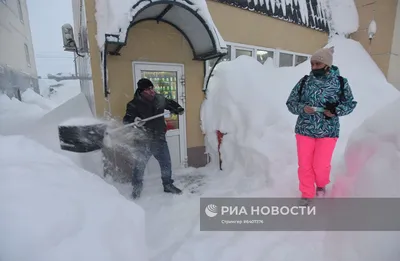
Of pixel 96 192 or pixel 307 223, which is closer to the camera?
pixel 96 192

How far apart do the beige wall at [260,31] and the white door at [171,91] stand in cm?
164

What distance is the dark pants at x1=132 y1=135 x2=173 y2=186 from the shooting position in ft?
10.9

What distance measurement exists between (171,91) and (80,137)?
178 centimetres

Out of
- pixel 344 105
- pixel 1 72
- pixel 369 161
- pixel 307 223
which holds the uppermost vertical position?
pixel 1 72

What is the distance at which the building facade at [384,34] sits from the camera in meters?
7.16

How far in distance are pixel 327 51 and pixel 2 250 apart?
2.78m

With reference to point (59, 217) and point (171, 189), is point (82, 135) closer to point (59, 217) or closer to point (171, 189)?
point (171, 189)

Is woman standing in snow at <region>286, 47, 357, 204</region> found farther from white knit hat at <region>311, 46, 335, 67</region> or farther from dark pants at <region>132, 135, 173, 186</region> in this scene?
dark pants at <region>132, 135, 173, 186</region>

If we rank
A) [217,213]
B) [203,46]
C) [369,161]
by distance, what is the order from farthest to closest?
[203,46] < [217,213] < [369,161]

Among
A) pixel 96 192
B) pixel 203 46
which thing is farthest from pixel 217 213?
pixel 203 46

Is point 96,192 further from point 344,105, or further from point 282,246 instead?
point 344,105

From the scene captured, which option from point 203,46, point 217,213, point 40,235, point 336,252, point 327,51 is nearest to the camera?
point 40,235

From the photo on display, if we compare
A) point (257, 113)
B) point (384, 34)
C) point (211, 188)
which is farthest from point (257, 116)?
point (384, 34)

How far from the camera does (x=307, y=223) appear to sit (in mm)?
2381
